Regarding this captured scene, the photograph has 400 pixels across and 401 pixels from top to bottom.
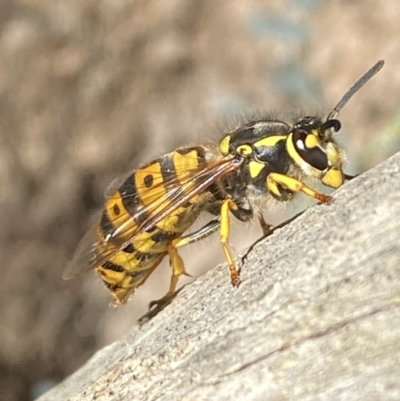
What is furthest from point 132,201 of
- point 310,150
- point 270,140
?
point 310,150

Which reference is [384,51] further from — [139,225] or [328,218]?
[328,218]

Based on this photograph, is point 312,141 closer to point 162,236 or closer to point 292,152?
point 292,152

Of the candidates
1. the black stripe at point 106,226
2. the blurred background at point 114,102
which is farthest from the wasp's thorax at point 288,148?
the blurred background at point 114,102

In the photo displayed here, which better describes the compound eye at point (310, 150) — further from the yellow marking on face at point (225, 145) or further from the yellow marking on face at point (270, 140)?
the yellow marking on face at point (225, 145)

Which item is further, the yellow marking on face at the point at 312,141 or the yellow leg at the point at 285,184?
the yellow marking on face at the point at 312,141

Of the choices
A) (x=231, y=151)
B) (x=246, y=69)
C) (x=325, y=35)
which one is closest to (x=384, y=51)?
(x=325, y=35)

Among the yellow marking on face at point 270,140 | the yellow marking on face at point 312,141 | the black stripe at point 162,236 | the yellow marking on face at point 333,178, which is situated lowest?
the yellow marking on face at point 333,178

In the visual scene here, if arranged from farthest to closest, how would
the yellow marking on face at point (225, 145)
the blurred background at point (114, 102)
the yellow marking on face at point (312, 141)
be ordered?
the blurred background at point (114, 102) → the yellow marking on face at point (225, 145) → the yellow marking on face at point (312, 141)
